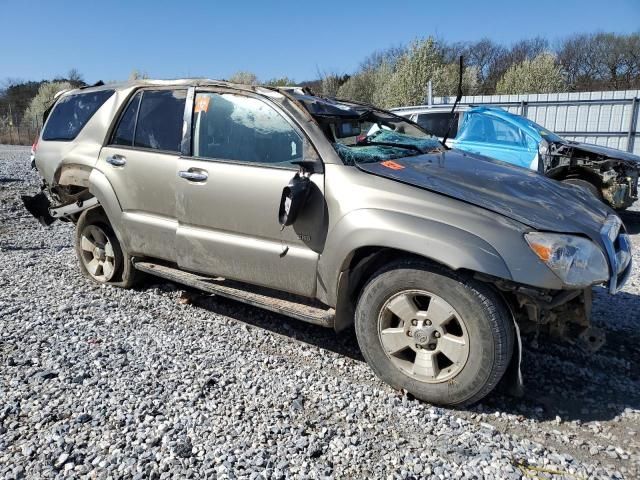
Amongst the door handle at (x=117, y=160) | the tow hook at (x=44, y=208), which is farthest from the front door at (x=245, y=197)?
the tow hook at (x=44, y=208)

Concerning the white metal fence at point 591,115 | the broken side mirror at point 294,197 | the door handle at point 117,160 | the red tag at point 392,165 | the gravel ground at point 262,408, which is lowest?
the gravel ground at point 262,408

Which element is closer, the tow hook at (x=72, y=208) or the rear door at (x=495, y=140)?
the tow hook at (x=72, y=208)

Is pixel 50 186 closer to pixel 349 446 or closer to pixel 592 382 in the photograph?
pixel 349 446

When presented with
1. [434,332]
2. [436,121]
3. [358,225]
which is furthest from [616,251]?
[436,121]

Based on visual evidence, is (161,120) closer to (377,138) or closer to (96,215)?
(96,215)

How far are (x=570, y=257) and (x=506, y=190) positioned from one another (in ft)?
2.09

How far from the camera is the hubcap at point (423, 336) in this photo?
2.82 meters

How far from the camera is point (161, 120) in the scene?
414 cm

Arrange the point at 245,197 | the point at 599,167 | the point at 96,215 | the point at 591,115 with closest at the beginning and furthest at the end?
the point at 245,197, the point at 96,215, the point at 599,167, the point at 591,115

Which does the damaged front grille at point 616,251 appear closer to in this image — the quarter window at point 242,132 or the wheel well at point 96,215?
the quarter window at point 242,132

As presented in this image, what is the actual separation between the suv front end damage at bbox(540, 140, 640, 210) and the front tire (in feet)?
20.4

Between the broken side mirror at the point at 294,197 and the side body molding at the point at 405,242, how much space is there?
264 mm

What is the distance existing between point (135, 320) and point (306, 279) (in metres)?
1.71

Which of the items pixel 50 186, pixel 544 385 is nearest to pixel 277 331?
pixel 544 385
